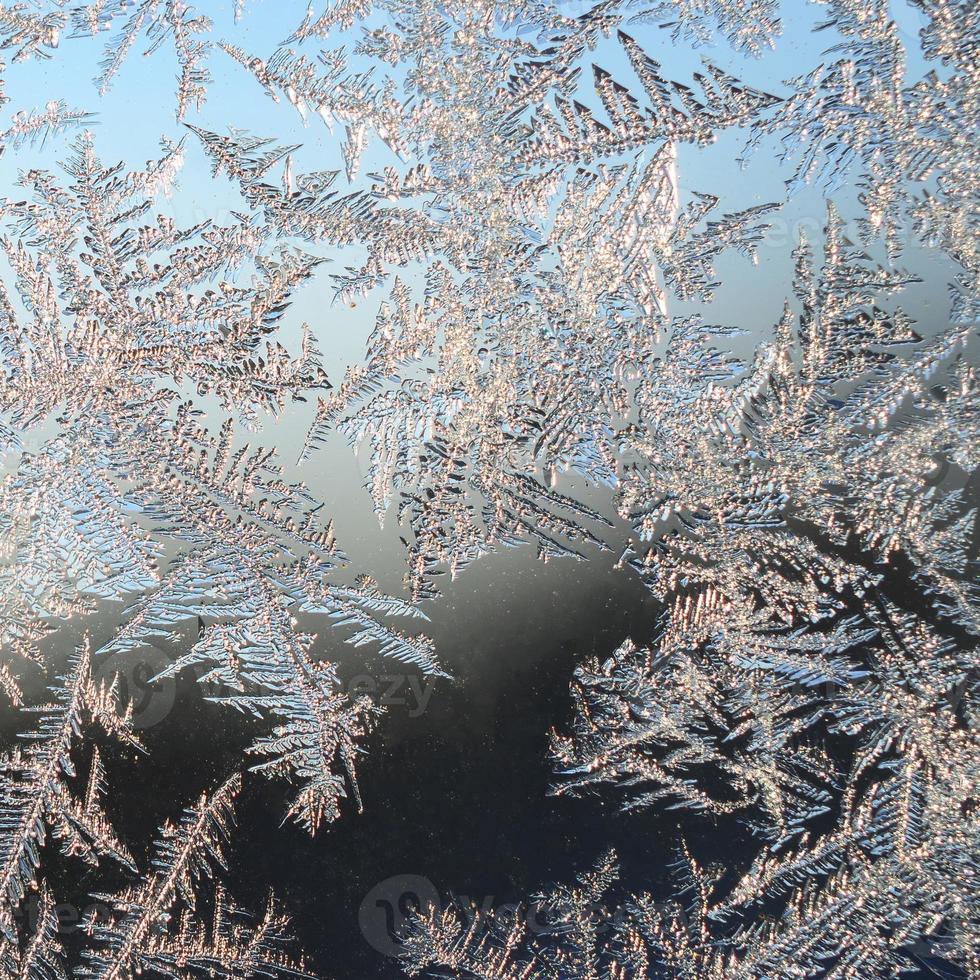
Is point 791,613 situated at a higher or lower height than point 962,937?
higher

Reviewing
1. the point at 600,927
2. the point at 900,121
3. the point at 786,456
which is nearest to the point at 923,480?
the point at 786,456

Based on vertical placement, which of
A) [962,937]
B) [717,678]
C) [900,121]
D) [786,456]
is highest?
[900,121]

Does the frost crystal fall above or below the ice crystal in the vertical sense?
above

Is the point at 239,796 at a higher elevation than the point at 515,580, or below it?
below

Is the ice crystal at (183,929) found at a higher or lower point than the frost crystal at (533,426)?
lower

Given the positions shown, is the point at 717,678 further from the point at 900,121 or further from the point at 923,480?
the point at 900,121

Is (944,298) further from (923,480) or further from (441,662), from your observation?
(441,662)

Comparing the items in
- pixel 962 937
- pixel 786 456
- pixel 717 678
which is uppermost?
pixel 786 456

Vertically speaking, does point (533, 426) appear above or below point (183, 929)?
above

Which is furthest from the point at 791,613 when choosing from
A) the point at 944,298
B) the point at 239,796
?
the point at 239,796
